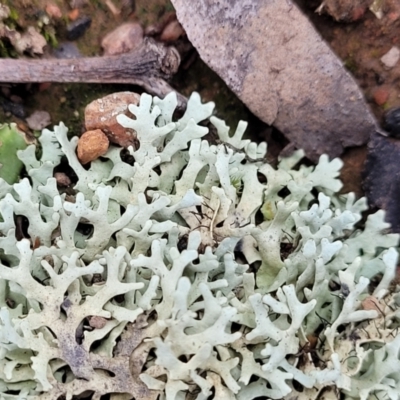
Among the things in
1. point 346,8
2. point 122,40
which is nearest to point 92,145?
point 122,40

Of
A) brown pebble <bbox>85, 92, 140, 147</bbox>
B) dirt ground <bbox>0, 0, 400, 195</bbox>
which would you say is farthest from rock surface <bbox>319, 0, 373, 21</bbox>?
brown pebble <bbox>85, 92, 140, 147</bbox>

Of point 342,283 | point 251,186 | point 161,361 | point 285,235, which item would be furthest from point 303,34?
point 161,361

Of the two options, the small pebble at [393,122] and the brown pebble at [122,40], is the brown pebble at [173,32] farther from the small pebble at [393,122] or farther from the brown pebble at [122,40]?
the small pebble at [393,122]

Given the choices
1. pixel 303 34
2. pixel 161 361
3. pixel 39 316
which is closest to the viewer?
pixel 161 361

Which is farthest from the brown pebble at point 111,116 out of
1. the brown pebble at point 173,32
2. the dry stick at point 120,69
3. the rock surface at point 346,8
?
the rock surface at point 346,8

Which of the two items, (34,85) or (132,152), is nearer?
(132,152)

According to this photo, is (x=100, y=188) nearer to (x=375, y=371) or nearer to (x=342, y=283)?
(x=342, y=283)

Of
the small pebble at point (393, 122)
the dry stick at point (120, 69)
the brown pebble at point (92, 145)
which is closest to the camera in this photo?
the brown pebble at point (92, 145)
